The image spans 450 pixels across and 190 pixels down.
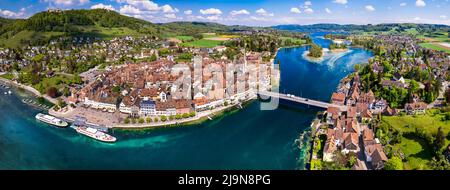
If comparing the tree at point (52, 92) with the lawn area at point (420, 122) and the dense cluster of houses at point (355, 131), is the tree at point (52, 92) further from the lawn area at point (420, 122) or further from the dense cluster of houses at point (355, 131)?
the lawn area at point (420, 122)

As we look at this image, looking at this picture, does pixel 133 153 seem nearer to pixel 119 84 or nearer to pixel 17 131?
pixel 17 131

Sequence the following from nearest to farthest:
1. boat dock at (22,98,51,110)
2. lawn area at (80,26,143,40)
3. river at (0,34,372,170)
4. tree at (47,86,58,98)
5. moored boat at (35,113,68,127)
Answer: river at (0,34,372,170)
moored boat at (35,113,68,127)
boat dock at (22,98,51,110)
tree at (47,86,58,98)
lawn area at (80,26,143,40)

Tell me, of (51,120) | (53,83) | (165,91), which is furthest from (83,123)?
(53,83)

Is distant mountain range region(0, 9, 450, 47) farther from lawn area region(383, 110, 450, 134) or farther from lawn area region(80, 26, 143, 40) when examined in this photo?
lawn area region(383, 110, 450, 134)

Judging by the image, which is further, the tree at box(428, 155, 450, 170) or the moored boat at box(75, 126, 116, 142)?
the moored boat at box(75, 126, 116, 142)

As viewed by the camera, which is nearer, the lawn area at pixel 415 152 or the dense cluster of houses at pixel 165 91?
the lawn area at pixel 415 152

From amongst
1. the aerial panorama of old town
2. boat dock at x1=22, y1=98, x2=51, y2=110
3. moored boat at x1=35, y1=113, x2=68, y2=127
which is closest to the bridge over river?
the aerial panorama of old town

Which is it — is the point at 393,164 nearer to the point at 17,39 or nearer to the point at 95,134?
the point at 95,134

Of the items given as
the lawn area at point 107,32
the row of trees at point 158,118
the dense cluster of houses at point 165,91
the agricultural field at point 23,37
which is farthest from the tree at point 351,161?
the agricultural field at point 23,37
